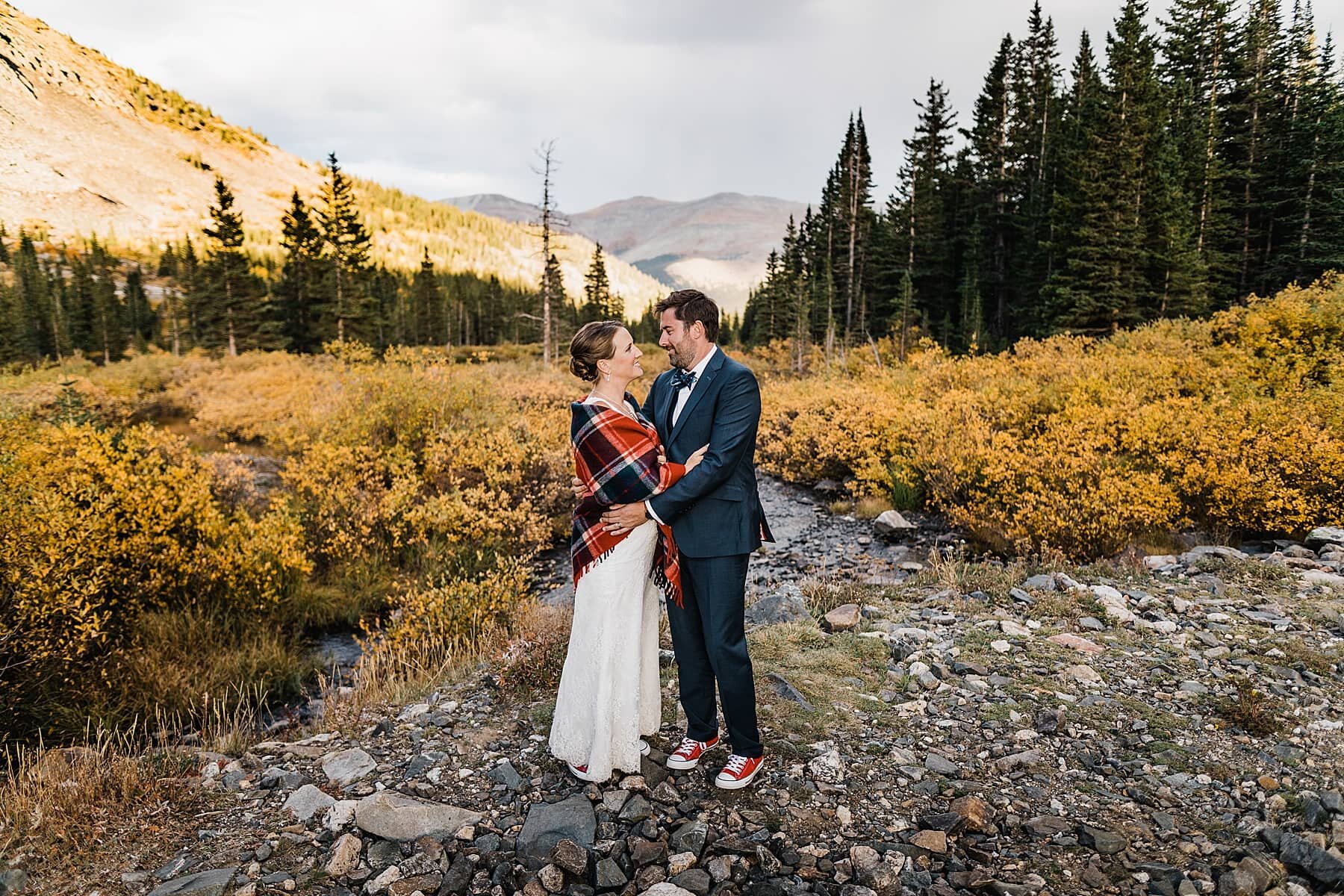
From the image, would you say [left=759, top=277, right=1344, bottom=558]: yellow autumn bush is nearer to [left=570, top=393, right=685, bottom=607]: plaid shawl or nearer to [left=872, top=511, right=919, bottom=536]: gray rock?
[left=872, top=511, right=919, bottom=536]: gray rock

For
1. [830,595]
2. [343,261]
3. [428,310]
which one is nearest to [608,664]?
[830,595]

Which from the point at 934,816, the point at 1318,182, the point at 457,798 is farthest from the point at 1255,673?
the point at 1318,182

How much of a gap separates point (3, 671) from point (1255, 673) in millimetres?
9388

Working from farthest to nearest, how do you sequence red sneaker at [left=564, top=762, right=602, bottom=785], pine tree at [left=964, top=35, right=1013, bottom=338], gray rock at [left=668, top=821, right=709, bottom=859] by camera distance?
pine tree at [left=964, top=35, right=1013, bottom=338] < red sneaker at [left=564, top=762, right=602, bottom=785] < gray rock at [left=668, top=821, right=709, bottom=859]

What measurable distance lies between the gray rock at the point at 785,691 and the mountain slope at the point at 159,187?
79587 millimetres

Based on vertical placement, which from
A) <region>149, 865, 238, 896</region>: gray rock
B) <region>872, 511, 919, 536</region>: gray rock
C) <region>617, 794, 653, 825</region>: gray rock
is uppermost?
<region>149, 865, 238, 896</region>: gray rock

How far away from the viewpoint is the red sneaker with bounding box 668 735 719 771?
3740mm

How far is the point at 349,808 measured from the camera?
3377 millimetres

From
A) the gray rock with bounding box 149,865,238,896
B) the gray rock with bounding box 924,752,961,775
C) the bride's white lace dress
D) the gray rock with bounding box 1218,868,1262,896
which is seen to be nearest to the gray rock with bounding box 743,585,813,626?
the gray rock with bounding box 924,752,961,775

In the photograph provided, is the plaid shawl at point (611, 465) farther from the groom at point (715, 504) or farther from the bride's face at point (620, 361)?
the bride's face at point (620, 361)

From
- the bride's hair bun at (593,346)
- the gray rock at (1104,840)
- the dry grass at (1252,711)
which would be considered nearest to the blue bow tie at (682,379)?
the bride's hair bun at (593,346)

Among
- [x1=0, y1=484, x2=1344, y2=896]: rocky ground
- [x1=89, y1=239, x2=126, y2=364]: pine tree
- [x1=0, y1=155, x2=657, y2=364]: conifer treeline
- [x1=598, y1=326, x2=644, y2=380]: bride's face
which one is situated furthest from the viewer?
[x1=89, y1=239, x2=126, y2=364]: pine tree

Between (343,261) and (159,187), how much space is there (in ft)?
470

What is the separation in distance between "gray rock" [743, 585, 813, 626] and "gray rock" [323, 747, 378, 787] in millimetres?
3459
